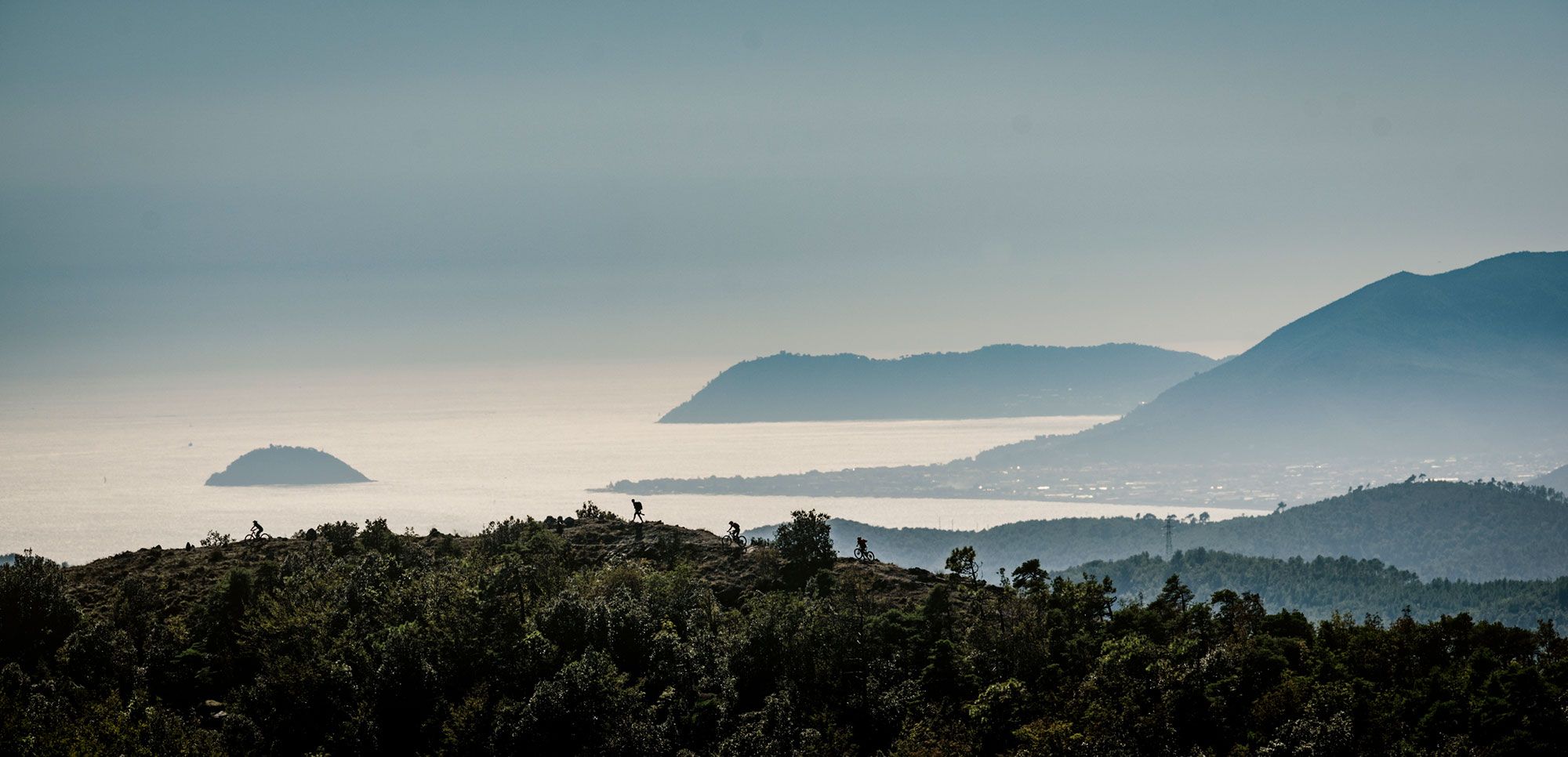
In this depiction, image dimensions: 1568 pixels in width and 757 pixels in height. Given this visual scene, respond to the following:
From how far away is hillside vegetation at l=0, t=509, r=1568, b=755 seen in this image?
221 ft

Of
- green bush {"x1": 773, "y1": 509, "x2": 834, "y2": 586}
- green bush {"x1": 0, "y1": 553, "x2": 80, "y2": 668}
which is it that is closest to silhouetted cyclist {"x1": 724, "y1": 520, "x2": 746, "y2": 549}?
green bush {"x1": 773, "y1": 509, "x2": 834, "y2": 586}

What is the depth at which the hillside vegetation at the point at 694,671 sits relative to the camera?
67.5 meters

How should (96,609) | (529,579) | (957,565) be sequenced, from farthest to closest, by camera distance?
(957,565)
(529,579)
(96,609)

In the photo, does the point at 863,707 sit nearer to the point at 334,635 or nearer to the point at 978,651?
the point at 978,651

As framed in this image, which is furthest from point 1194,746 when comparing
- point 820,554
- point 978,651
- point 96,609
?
point 96,609

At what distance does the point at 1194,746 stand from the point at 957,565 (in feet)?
114

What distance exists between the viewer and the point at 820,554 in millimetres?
100688

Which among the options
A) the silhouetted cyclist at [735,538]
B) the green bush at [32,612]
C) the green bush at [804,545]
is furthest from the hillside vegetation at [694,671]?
the silhouetted cyclist at [735,538]

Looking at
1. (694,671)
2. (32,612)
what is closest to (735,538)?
(694,671)

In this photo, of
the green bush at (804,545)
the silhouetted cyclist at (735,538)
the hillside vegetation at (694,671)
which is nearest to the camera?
the hillside vegetation at (694,671)

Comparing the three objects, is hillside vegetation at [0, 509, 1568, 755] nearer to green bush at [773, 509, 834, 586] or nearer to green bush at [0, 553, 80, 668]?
green bush at [0, 553, 80, 668]

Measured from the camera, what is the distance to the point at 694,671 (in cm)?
7675

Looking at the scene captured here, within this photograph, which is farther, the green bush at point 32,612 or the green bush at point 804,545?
the green bush at point 804,545

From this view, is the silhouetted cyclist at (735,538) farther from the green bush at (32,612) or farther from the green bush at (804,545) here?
the green bush at (32,612)
